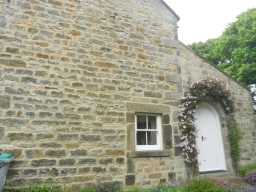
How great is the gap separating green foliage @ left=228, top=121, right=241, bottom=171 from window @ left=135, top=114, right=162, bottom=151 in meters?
2.74

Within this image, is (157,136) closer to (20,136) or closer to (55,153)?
(55,153)

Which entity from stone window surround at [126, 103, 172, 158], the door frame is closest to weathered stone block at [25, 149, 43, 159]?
stone window surround at [126, 103, 172, 158]

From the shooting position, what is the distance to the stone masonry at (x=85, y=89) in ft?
15.2

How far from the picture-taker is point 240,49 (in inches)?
497

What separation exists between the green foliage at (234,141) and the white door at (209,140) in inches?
11.7

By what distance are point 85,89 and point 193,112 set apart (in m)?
3.25

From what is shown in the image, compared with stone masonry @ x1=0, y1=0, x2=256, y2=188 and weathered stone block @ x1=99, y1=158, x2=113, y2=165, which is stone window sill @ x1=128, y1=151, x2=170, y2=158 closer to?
stone masonry @ x1=0, y1=0, x2=256, y2=188

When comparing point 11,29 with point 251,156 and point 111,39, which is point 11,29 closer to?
point 111,39

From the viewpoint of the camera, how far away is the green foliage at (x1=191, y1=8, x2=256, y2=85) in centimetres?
1223

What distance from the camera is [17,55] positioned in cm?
484

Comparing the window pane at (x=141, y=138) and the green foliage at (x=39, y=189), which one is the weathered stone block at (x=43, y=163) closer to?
the green foliage at (x=39, y=189)

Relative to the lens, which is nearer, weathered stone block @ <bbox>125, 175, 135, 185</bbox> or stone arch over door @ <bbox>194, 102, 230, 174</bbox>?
weathered stone block @ <bbox>125, 175, 135, 185</bbox>

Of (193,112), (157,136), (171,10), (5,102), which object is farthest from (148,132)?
(171,10)

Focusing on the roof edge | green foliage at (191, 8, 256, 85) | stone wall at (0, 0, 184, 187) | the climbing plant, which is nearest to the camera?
stone wall at (0, 0, 184, 187)
